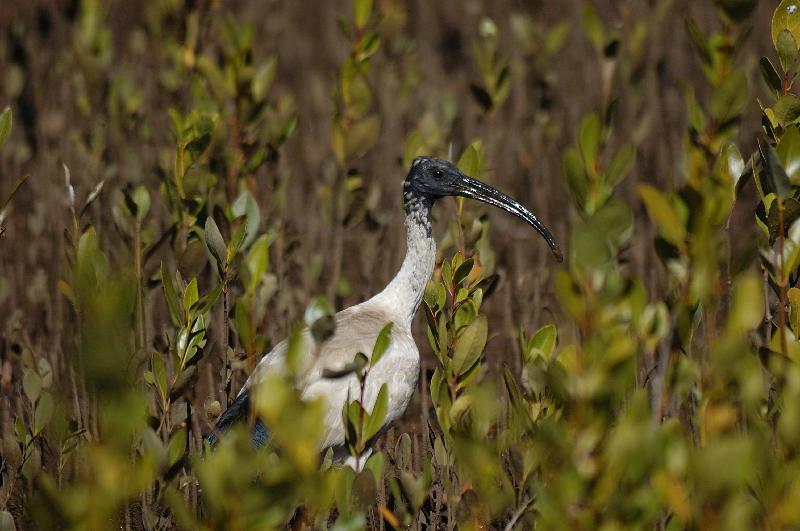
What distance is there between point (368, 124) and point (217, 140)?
67 centimetres

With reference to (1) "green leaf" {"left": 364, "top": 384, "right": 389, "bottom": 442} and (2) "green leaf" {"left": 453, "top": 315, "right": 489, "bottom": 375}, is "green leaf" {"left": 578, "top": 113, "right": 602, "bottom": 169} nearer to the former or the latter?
(2) "green leaf" {"left": 453, "top": 315, "right": 489, "bottom": 375}

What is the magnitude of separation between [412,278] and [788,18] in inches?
57.3

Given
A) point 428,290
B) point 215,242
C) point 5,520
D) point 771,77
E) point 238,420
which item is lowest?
point 238,420

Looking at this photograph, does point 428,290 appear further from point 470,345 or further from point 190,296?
point 190,296

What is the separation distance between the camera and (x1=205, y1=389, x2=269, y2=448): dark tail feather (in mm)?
3250

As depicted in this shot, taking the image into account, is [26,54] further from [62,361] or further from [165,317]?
[62,361]

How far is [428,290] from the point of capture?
3.14 meters

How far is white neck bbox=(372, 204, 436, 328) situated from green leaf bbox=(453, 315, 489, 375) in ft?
3.40

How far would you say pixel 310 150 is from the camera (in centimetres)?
738

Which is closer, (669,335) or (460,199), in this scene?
(669,335)

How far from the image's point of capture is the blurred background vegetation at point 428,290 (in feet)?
6.48

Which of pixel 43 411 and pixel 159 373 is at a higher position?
pixel 159 373

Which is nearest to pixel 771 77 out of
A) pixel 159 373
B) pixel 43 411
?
pixel 159 373

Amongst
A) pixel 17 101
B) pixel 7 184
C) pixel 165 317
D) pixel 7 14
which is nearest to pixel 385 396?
pixel 165 317
